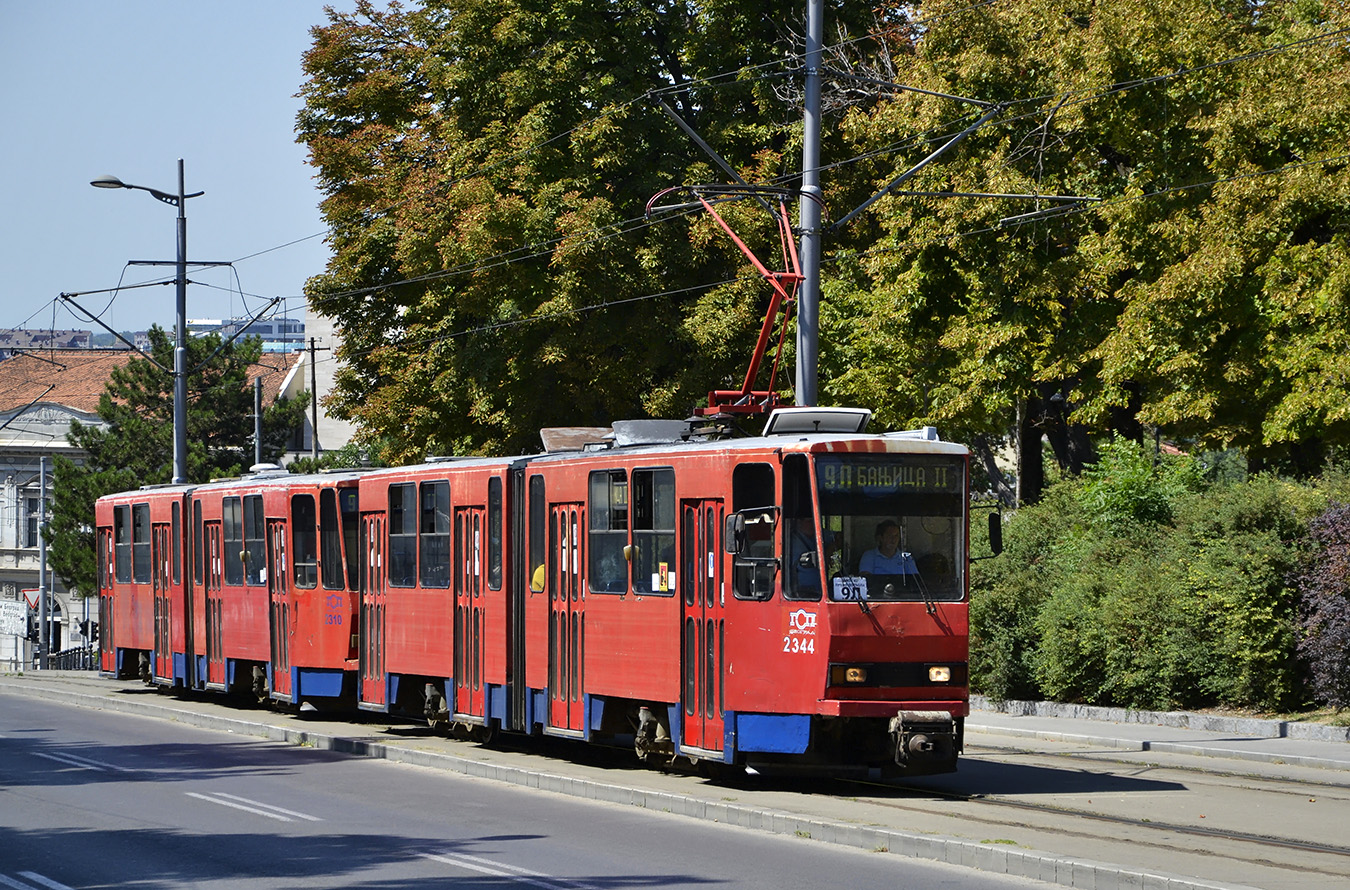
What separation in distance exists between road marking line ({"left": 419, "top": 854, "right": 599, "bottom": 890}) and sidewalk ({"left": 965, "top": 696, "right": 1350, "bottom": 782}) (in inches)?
384

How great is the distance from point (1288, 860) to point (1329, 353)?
15224 mm

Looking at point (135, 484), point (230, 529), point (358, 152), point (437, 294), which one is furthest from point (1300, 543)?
point (135, 484)

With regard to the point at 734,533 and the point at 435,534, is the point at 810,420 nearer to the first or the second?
the point at 734,533

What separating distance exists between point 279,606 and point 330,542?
2.13 m

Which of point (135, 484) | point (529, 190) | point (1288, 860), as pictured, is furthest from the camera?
point (135, 484)

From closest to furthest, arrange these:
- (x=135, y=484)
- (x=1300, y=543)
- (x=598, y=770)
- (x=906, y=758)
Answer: (x=906, y=758), (x=598, y=770), (x=1300, y=543), (x=135, y=484)

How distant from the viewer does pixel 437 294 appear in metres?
36.5

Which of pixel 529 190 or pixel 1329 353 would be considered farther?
pixel 529 190

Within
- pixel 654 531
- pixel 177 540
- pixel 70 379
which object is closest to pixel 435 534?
pixel 654 531

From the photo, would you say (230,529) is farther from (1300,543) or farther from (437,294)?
(1300,543)

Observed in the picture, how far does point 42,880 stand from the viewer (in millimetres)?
11359

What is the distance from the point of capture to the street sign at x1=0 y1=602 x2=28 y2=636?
6931 centimetres

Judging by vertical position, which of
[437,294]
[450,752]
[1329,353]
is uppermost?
[437,294]

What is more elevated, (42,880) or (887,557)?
(887,557)
